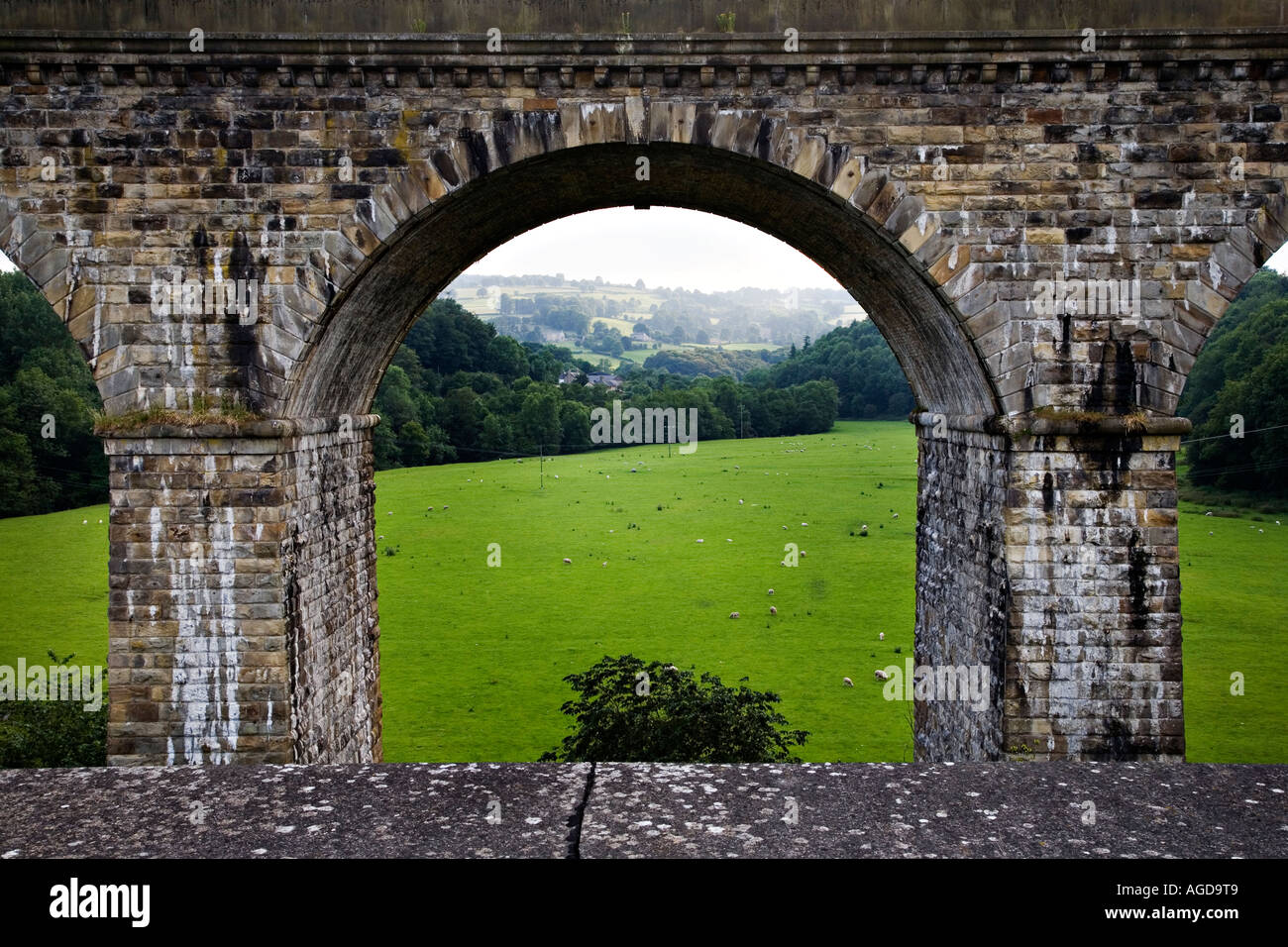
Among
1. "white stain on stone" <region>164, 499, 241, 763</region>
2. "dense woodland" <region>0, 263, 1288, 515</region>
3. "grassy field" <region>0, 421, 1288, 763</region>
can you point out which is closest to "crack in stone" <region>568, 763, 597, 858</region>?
"white stain on stone" <region>164, 499, 241, 763</region>

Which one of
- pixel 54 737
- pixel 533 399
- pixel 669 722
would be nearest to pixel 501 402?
pixel 533 399

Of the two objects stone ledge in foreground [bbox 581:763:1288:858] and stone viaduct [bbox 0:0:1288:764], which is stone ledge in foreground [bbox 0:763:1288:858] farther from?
stone viaduct [bbox 0:0:1288:764]

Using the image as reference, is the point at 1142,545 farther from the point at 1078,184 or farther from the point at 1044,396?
the point at 1078,184

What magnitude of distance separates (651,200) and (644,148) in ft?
8.63

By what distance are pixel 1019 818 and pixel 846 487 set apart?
53.8 meters

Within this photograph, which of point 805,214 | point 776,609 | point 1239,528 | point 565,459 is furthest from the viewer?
point 565,459

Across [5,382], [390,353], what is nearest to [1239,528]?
[390,353]

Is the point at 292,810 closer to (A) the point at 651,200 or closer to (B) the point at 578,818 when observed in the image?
(B) the point at 578,818

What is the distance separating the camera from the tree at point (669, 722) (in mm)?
12695

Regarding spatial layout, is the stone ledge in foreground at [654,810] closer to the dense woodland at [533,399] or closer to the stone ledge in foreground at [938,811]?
the stone ledge in foreground at [938,811]

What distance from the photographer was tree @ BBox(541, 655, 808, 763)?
1270 cm

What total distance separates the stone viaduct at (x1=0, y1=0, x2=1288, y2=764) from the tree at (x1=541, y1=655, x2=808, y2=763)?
4747 millimetres

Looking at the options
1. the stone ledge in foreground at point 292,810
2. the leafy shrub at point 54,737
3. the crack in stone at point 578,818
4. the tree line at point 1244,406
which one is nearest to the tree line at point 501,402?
the tree line at point 1244,406

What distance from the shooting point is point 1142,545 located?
28.5ft
